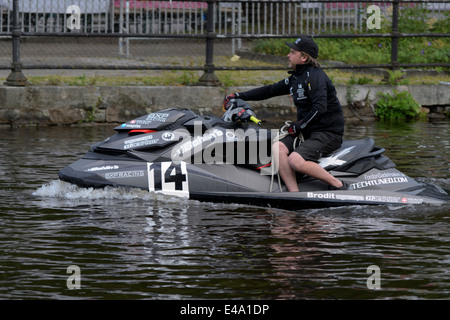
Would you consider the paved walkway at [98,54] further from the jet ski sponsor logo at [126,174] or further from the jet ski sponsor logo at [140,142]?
the jet ski sponsor logo at [126,174]

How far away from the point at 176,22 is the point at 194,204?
22.4 feet

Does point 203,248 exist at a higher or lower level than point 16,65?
lower

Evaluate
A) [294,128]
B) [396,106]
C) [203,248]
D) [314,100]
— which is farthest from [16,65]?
[203,248]

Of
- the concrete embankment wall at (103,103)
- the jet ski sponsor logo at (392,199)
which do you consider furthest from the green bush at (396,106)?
the jet ski sponsor logo at (392,199)

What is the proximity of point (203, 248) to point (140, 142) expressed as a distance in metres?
1.60

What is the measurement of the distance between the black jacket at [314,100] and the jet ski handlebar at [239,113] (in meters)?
0.42

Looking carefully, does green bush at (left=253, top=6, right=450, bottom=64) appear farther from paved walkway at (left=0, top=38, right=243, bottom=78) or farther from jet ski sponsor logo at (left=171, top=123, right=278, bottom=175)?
jet ski sponsor logo at (left=171, top=123, right=278, bottom=175)

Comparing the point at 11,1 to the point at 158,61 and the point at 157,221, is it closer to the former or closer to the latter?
the point at 158,61

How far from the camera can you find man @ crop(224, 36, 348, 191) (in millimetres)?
7484

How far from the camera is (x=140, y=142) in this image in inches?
299

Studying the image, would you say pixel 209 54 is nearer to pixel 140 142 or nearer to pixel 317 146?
pixel 140 142

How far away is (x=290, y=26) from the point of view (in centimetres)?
1413

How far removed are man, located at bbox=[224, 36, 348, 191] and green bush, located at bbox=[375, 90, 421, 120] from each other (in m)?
6.63

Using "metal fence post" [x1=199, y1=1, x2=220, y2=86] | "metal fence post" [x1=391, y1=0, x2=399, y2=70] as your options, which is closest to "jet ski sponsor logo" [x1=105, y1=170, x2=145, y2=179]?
"metal fence post" [x1=199, y1=1, x2=220, y2=86]
